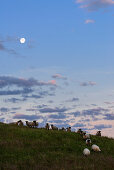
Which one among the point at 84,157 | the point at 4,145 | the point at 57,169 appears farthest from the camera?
the point at 4,145

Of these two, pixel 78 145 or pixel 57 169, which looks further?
pixel 78 145

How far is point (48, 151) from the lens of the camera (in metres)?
29.0

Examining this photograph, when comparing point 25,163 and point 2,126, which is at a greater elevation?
point 2,126

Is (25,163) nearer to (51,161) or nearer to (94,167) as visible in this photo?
(51,161)

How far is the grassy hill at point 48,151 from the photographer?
23844 millimetres

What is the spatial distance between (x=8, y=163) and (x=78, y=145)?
967cm

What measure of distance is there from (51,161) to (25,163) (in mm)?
2056

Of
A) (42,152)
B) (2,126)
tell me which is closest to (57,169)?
(42,152)

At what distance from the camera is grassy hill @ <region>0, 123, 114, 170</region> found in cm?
2384

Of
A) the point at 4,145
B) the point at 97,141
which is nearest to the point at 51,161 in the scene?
the point at 4,145

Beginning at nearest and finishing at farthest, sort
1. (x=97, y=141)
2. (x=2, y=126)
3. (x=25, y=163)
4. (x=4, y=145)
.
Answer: (x=25, y=163) → (x=4, y=145) → (x=97, y=141) → (x=2, y=126)

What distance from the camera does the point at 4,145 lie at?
1211 inches

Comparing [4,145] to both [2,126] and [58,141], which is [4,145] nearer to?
[58,141]

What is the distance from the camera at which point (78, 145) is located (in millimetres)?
32500
